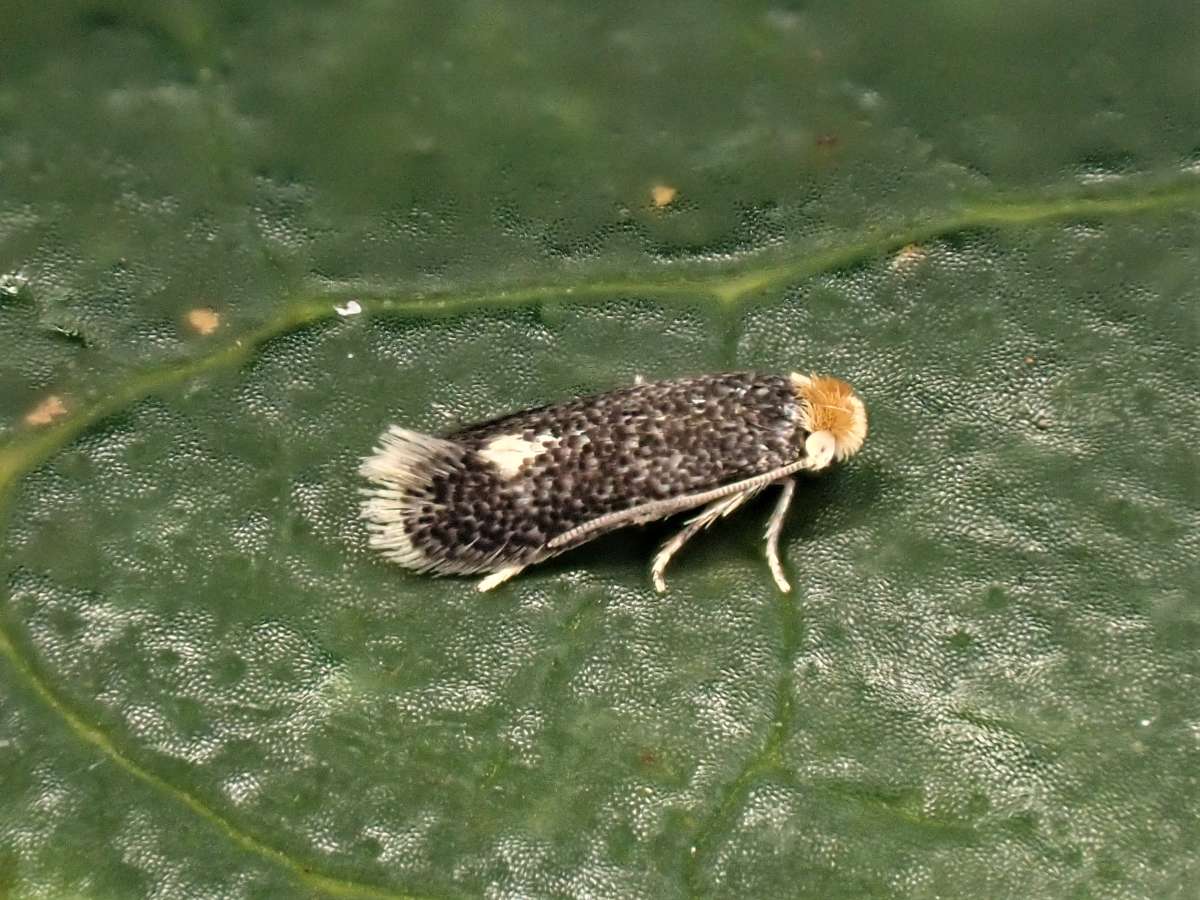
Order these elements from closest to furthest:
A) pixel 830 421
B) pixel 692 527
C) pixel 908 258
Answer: pixel 830 421 < pixel 692 527 < pixel 908 258

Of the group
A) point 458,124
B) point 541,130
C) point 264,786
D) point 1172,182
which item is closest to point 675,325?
point 541,130

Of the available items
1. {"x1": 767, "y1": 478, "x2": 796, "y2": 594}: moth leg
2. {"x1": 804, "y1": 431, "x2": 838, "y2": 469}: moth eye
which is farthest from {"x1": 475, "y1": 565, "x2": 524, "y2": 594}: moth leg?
{"x1": 804, "y1": 431, "x2": 838, "y2": 469}: moth eye

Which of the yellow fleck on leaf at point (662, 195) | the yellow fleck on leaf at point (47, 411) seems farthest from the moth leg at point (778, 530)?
the yellow fleck on leaf at point (47, 411)

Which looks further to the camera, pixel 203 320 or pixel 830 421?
pixel 203 320

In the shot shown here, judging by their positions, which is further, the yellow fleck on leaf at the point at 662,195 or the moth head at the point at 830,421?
the yellow fleck on leaf at the point at 662,195

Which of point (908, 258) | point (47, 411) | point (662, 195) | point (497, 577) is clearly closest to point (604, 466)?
point (497, 577)

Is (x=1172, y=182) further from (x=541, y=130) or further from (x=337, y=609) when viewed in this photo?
(x=337, y=609)

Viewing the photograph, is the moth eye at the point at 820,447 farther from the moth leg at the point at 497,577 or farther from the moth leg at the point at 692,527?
the moth leg at the point at 497,577

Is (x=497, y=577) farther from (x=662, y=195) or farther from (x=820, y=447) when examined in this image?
(x=662, y=195)
